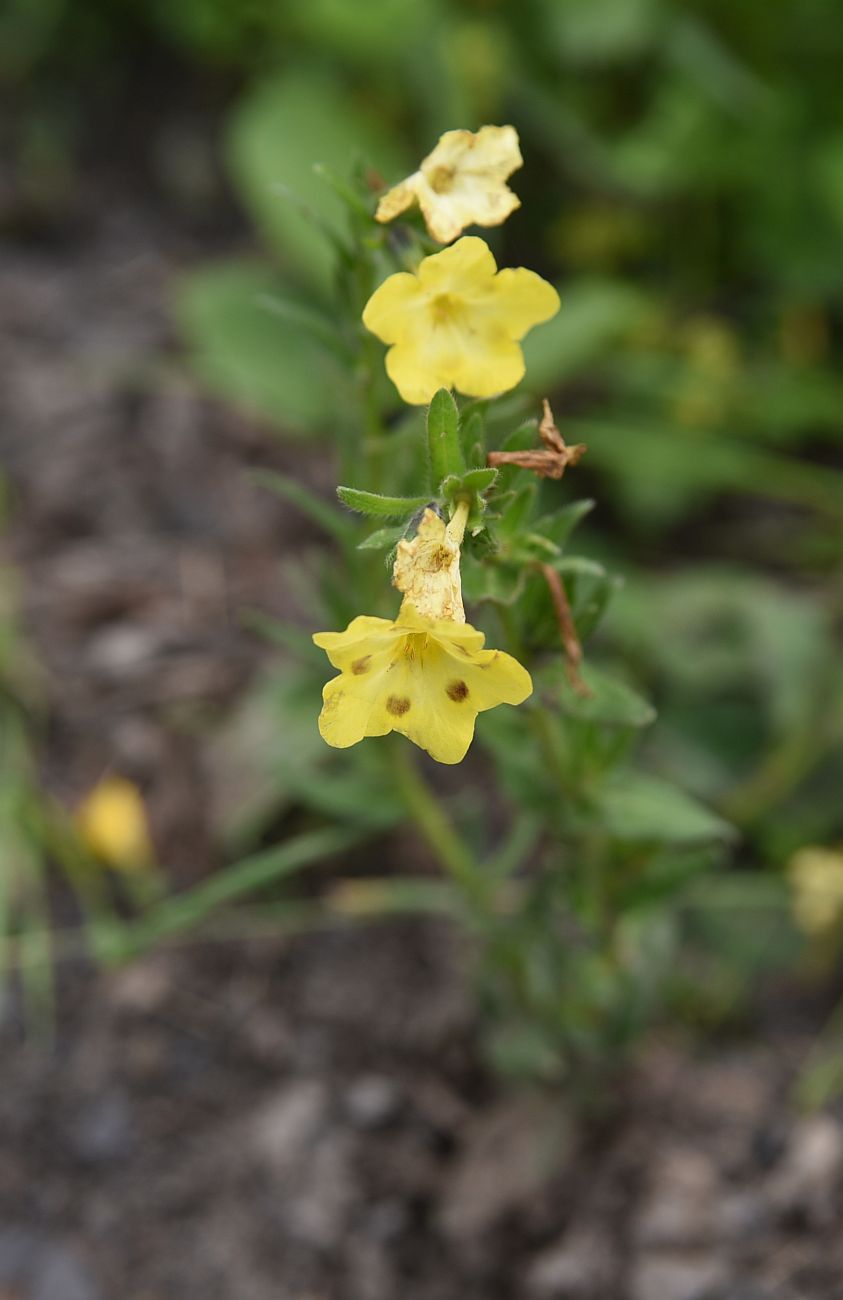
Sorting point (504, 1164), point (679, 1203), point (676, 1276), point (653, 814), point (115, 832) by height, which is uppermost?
point (115, 832)

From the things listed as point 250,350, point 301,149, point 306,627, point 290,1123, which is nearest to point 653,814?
point 290,1123

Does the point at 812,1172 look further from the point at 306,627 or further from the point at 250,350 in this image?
the point at 250,350

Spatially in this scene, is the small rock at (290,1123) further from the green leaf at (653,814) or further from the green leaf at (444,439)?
the green leaf at (444,439)

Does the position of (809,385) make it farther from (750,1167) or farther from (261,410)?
(750,1167)

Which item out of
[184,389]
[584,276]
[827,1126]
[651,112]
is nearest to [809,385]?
[584,276]

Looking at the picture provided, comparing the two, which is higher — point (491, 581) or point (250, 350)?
point (250, 350)
